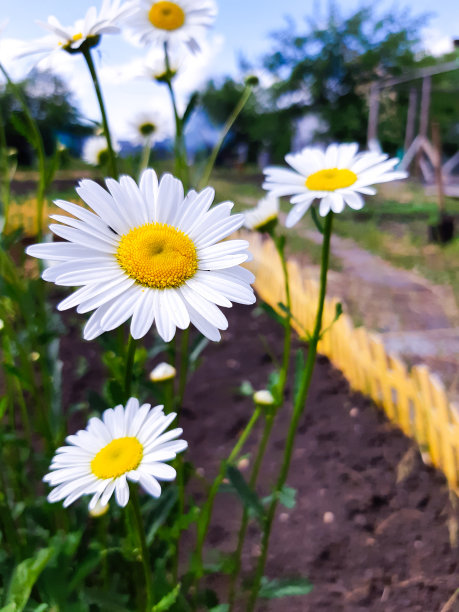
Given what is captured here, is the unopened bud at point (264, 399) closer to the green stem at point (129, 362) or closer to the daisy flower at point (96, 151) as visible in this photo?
the green stem at point (129, 362)

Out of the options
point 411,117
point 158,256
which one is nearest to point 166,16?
point 158,256

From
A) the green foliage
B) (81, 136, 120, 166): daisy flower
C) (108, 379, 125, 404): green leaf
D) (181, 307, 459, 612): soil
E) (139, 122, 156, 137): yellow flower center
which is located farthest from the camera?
the green foliage

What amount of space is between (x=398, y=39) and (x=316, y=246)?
13.6 metres

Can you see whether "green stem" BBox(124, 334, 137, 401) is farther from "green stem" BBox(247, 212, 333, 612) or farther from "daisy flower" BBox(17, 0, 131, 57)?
"daisy flower" BBox(17, 0, 131, 57)

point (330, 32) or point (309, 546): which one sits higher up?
point (330, 32)

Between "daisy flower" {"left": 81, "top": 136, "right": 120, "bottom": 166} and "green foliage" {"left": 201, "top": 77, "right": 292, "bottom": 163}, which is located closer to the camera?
"daisy flower" {"left": 81, "top": 136, "right": 120, "bottom": 166}

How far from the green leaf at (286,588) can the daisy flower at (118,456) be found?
1.61ft

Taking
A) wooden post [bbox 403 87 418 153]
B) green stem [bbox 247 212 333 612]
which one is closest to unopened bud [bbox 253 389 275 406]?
green stem [bbox 247 212 333 612]

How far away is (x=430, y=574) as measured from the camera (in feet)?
4.04

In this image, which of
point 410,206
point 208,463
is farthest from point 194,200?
point 410,206

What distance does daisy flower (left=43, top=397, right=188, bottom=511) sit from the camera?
55 centimetres

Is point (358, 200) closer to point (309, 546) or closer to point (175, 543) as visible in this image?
point (175, 543)

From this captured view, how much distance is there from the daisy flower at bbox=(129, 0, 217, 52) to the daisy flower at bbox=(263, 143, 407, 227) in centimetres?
31

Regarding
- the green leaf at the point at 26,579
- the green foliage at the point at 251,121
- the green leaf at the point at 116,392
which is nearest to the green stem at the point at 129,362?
the green leaf at the point at 116,392
